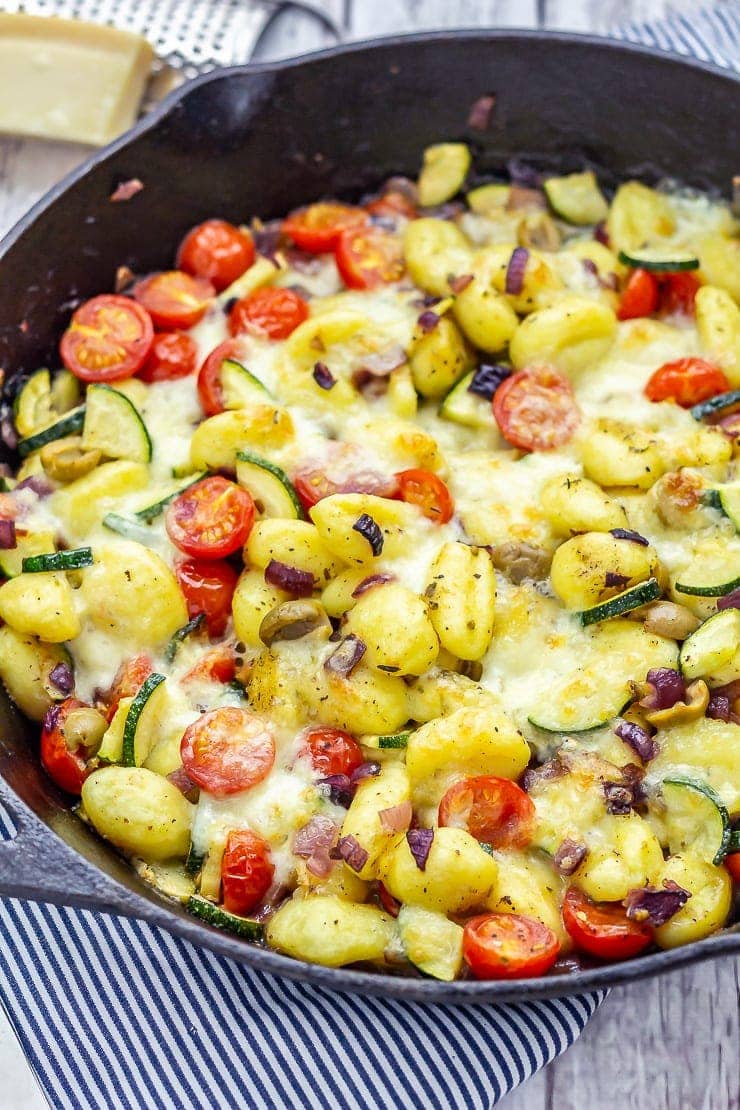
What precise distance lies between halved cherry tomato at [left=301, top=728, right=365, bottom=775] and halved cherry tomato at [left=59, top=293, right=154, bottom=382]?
1.30m

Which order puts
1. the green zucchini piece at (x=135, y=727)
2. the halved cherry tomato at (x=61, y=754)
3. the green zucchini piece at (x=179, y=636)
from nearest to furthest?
the green zucchini piece at (x=135, y=727) < the halved cherry tomato at (x=61, y=754) < the green zucchini piece at (x=179, y=636)

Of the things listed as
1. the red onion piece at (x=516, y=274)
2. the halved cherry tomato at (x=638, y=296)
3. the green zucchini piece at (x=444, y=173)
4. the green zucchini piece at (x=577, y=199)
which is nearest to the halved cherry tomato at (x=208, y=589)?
the red onion piece at (x=516, y=274)

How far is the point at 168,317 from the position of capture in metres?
3.90

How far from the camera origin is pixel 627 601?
3.18m

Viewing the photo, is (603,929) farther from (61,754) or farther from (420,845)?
(61,754)

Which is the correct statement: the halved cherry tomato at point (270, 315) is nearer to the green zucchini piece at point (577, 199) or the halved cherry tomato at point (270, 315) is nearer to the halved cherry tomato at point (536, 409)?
the halved cherry tomato at point (536, 409)

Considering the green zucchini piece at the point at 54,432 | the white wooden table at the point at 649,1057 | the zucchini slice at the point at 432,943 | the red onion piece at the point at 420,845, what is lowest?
the white wooden table at the point at 649,1057

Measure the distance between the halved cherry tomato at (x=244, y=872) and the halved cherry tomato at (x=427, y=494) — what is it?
0.97 metres

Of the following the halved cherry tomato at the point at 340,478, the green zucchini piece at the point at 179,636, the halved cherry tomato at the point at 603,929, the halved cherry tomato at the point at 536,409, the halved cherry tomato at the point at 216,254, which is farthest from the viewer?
the halved cherry tomato at the point at 216,254

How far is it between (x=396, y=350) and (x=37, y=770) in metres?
1.54

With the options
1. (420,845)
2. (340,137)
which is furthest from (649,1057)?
(340,137)

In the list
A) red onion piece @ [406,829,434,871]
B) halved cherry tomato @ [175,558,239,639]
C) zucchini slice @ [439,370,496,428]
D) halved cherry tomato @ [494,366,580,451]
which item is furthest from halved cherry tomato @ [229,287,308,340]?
red onion piece @ [406,829,434,871]

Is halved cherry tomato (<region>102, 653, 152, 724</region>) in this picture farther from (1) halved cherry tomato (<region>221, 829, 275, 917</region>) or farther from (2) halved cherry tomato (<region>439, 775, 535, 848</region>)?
(2) halved cherry tomato (<region>439, 775, 535, 848</region>)

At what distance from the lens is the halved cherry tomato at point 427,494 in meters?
3.40
